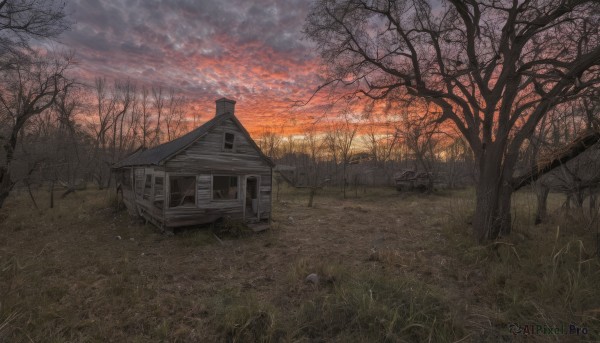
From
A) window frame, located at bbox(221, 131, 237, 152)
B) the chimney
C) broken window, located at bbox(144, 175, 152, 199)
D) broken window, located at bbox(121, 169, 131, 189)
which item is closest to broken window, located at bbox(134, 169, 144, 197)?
broken window, located at bbox(144, 175, 152, 199)

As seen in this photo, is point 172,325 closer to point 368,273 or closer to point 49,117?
point 368,273

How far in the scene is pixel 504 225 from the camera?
27.0 ft

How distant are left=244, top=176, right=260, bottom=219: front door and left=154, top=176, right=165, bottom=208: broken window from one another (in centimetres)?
383

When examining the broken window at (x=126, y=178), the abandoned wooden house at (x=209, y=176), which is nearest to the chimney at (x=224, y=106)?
the abandoned wooden house at (x=209, y=176)

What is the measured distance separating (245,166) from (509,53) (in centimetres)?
1119

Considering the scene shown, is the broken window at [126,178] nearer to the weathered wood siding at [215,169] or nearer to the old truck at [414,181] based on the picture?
the weathered wood siding at [215,169]

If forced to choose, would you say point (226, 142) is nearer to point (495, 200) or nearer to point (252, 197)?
point (252, 197)

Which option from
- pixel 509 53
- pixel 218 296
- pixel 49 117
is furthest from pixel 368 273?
pixel 49 117

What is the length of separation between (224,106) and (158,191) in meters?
5.44

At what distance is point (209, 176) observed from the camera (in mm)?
12391

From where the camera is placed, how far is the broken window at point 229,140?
1296 centimetres

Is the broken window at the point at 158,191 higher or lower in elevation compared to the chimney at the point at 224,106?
lower

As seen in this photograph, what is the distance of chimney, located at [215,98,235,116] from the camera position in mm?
13991

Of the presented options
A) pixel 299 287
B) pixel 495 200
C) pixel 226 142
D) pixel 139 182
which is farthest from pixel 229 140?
pixel 495 200
